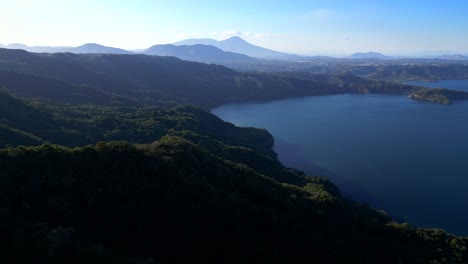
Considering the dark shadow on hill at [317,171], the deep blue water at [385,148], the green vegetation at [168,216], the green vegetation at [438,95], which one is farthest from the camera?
the green vegetation at [438,95]

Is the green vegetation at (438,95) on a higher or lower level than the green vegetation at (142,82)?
lower

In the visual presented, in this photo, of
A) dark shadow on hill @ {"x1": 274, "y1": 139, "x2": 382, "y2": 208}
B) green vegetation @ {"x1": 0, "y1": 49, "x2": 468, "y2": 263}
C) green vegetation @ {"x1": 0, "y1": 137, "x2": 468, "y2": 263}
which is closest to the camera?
green vegetation @ {"x1": 0, "y1": 137, "x2": 468, "y2": 263}

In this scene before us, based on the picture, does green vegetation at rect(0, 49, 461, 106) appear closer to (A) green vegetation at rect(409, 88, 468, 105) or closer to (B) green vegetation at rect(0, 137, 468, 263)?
(A) green vegetation at rect(409, 88, 468, 105)

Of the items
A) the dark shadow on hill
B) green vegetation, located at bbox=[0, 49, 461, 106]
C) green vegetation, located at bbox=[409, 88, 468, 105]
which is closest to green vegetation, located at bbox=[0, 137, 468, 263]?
the dark shadow on hill

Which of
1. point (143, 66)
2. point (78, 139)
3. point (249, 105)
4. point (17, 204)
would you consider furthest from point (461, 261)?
point (143, 66)

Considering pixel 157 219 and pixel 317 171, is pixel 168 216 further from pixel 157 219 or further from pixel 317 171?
pixel 317 171

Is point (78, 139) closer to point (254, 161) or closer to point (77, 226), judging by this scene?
point (254, 161)

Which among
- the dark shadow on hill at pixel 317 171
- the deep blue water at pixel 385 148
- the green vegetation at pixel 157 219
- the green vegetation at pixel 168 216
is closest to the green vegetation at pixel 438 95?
the deep blue water at pixel 385 148

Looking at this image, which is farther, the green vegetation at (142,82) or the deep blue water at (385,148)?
the green vegetation at (142,82)

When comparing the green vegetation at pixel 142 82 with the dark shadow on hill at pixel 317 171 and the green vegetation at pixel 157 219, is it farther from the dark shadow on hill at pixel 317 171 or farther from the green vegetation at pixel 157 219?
the green vegetation at pixel 157 219
